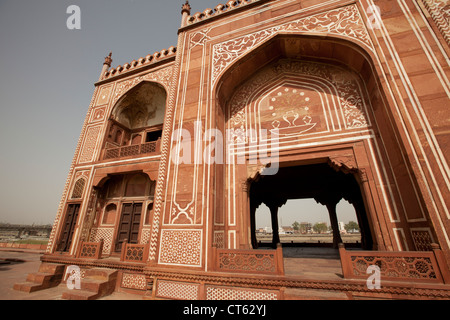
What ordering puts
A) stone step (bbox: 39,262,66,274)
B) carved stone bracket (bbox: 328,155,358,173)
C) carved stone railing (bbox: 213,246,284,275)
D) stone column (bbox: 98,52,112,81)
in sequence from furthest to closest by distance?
stone column (bbox: 98,52,112,81), stone step (bbox: 39,262,66,274), carved stone bracket (bbox: 328,155,358,173), carved stone railing (bbox: 213,246,284,275)

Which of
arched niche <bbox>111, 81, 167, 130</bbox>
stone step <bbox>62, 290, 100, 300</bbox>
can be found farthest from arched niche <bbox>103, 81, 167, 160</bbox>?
stone step <bbox>62, 290, 100, 300</bbox>

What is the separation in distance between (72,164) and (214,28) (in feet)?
21.7

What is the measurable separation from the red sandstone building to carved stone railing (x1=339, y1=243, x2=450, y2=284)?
0.02 meters

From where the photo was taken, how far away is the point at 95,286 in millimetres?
4258

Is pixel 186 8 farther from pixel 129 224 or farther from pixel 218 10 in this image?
pixel 129 224

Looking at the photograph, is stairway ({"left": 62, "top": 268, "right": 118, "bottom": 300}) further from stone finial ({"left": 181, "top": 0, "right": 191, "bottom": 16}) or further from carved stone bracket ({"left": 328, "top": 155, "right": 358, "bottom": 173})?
stone finial ({"left": 181, "top": 0, "right": 191, "bottom": 16})

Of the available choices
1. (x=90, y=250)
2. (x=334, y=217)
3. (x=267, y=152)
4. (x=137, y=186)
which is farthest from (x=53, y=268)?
(x=334, y=217)

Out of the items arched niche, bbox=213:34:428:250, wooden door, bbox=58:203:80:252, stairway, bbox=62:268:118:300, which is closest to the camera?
arched niche, bbox=213:34:428:250

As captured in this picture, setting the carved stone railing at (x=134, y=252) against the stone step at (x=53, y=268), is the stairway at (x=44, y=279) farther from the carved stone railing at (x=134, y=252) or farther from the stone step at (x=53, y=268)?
the carved stone railing at (x=134, y=252)

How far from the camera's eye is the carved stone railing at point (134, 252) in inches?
189

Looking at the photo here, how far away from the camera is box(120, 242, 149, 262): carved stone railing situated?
4796 millimetres

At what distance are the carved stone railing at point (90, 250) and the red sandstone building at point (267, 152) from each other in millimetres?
42

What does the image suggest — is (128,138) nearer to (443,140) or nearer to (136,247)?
(136,247)
